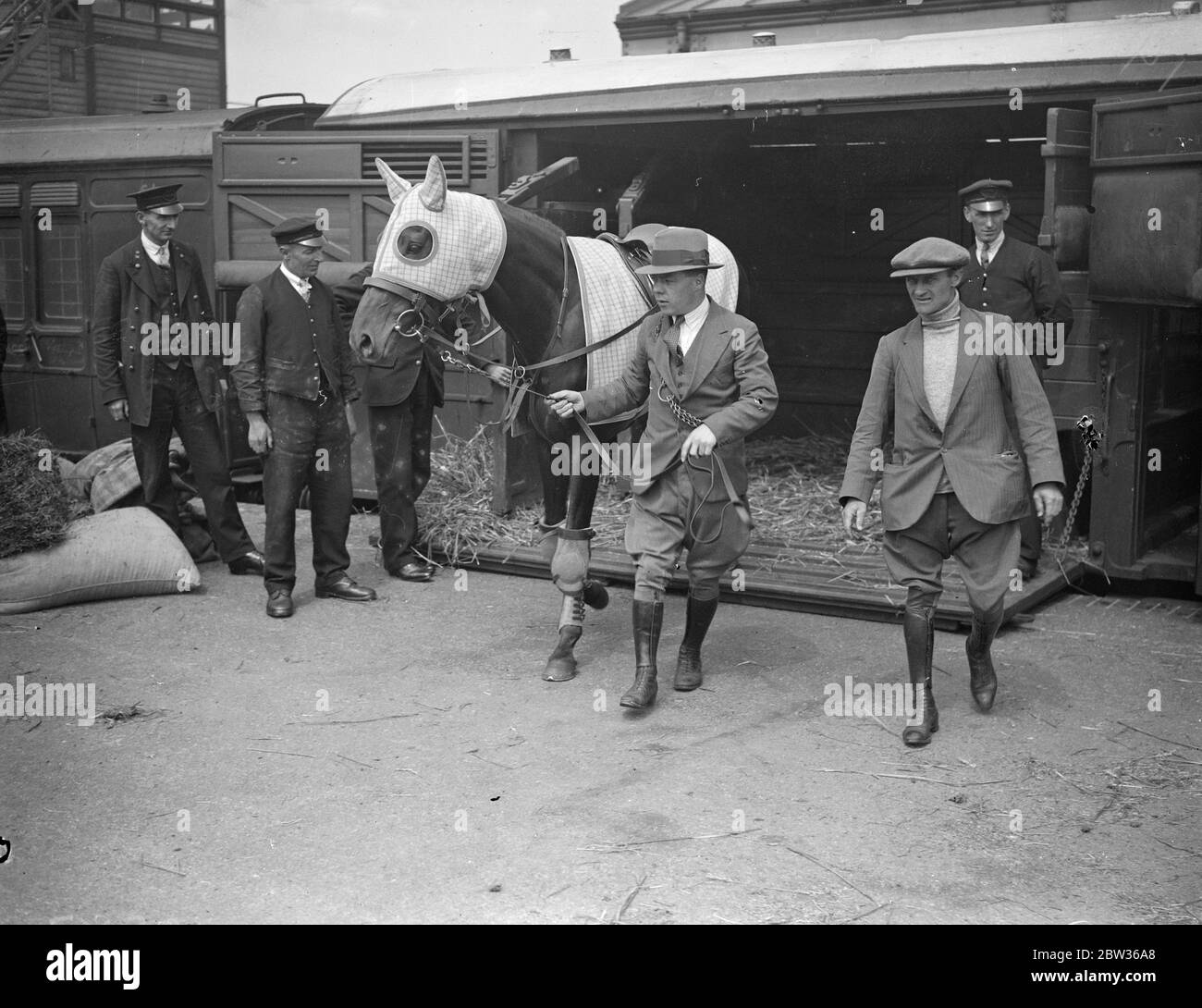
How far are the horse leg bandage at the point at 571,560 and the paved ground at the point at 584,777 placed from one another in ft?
1.42

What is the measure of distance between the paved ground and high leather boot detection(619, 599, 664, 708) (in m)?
0.13

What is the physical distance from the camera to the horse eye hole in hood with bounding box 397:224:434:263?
18.6 feet

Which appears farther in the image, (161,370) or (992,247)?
(161,370)

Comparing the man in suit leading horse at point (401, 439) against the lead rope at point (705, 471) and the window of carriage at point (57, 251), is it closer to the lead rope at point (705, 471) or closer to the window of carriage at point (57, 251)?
the lead rope at point (705, 471)

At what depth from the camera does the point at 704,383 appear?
5527 mm

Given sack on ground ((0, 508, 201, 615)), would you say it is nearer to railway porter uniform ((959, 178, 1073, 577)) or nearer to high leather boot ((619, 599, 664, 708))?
high leather boot ((619, 599, 664, 708))

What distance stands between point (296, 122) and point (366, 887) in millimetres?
7731

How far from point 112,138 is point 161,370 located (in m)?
3.96

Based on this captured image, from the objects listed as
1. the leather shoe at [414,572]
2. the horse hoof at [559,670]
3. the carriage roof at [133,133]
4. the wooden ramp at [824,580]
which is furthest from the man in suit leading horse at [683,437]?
the carriage roof at [133,133]

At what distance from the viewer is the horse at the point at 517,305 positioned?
5.73 meters

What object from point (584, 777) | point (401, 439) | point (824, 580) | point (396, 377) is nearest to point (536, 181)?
point (396, 377)

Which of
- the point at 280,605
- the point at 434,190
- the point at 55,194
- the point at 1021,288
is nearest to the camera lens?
the point at 434,190

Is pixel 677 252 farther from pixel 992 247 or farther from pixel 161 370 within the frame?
pixel 161 370

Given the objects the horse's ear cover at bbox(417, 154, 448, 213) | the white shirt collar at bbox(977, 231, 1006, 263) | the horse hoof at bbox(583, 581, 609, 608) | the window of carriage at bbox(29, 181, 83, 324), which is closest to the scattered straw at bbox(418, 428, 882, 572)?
the horse hoof at bbox(583, 581, 609, 608)
